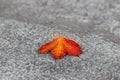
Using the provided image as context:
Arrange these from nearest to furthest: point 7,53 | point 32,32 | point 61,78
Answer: point 61,78, point 7,53, point 32,32

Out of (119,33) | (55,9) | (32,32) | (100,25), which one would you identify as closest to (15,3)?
(55,9)

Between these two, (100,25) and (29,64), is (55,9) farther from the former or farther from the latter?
(29,64)

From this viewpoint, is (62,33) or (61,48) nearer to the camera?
(61,48)
